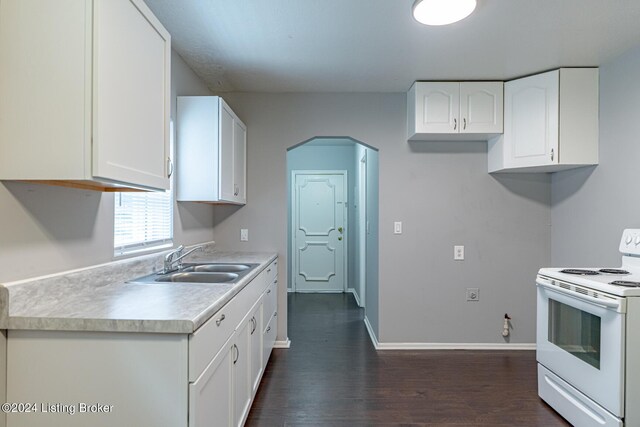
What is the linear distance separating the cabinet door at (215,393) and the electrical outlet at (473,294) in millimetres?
2317

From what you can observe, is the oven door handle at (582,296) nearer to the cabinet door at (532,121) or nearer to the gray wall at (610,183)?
the gray wall at (610,183)

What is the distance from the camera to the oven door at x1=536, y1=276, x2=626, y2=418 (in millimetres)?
1687

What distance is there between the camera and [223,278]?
214cm

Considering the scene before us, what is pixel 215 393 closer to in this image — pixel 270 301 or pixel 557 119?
pixel 270 301

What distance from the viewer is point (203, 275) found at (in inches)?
85.0

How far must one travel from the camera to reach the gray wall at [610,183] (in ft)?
7.45

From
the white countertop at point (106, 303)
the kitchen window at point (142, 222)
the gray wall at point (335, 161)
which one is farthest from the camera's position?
the gray wall at point (335, 161)

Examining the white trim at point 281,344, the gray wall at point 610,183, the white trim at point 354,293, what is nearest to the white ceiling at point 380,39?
the gray wall at point 610,183

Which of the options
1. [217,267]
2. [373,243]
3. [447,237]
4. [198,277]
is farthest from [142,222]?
[447,237]

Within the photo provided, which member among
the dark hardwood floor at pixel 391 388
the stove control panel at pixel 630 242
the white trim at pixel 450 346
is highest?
the stove control panel at pixel 630 242

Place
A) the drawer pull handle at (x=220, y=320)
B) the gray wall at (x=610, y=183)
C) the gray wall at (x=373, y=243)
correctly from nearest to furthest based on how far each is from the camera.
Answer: the drawer pull handle at (x=220, y=320)
the gray wall at (x=610, y=183)
the gray wall at (x=373, y=243)

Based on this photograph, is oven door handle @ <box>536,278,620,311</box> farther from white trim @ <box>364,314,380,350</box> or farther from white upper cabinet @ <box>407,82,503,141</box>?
white trim @ <box>364,314,380,350</box>

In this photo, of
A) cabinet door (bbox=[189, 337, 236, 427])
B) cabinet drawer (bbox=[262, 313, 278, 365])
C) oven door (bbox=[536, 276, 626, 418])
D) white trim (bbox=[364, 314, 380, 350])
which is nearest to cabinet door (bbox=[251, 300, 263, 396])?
cabinet drawer (bbox=[262, 313, 278, 365])

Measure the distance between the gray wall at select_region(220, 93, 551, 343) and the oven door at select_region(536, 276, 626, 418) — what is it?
0.90 m
